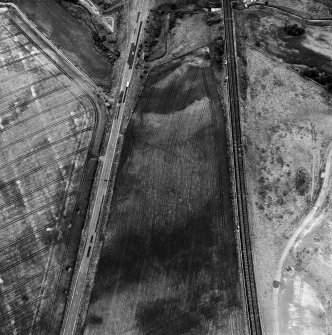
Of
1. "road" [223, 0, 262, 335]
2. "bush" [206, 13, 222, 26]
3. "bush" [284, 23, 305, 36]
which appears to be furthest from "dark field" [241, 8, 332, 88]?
"road" [223, 0, 262, 335]

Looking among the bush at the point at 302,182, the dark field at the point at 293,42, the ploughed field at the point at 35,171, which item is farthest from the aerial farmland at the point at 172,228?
the dark field at the point at 293,42

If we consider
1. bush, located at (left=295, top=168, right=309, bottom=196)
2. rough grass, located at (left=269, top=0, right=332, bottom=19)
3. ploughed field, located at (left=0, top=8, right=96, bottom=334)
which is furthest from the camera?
rough grass, located at (left=269, top=0, right=332, bottom=19)

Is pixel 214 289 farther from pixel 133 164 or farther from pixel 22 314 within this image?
pixel 22 314

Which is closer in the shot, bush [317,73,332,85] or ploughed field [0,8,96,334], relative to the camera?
ploughed field [0,8,96,334]

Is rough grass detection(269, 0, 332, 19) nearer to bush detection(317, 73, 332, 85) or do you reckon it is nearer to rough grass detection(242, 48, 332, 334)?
rough grass detection(242, 48, 332, 334)

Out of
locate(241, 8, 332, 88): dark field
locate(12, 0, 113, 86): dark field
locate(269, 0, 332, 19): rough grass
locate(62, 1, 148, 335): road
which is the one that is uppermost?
locate(269, 0, 332, 19): rough grass

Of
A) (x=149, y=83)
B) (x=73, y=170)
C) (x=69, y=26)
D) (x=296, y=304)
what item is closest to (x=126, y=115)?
(x=149, y=83)

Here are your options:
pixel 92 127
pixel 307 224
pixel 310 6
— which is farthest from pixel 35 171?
pixel 310 6

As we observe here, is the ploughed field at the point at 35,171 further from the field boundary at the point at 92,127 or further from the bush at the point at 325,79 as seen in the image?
the bush at the point at 325,79
